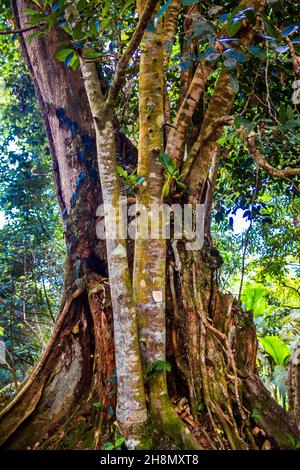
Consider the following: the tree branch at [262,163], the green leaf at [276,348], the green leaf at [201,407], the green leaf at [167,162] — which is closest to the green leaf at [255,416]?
the green leaf at [201,407]

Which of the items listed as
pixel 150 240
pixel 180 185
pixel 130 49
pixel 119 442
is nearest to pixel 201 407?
pixel 119 442

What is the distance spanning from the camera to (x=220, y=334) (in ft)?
8.30

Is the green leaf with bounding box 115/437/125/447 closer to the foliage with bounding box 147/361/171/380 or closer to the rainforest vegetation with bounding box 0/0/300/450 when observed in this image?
the rainforest vegetation with bounding box 0/0/300/450

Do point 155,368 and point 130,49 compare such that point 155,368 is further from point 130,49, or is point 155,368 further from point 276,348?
point 276,348

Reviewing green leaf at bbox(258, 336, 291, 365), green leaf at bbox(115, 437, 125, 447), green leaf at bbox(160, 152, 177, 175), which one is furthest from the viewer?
green leaf at bbox(258, 336, 291, 365)

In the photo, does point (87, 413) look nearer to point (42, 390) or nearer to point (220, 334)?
point (42, 390)

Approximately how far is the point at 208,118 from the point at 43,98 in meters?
1.74

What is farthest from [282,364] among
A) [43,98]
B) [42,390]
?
[43,98]

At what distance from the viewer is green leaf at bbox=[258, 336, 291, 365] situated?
481cm

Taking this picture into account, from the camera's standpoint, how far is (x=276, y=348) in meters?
4.91

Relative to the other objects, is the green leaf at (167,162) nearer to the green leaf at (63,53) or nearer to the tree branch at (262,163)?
the tree branch at (262,163)

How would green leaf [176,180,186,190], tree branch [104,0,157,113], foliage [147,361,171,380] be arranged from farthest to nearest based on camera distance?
green leaf [176,180,186,190] → foliage [147,361,171,380] → tree branch [104,0,157,113]

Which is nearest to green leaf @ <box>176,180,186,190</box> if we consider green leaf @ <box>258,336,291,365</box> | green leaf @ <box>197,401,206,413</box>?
green leaf @ <box>197,401,206,413</box>
